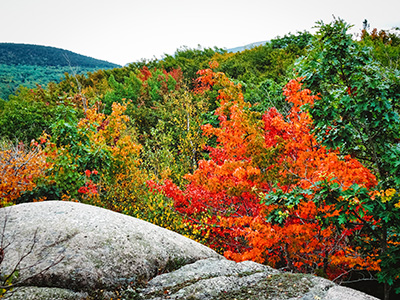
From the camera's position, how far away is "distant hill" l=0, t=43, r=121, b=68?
87062 millimetres

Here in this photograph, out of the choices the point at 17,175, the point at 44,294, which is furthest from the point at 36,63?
the point at 44,294

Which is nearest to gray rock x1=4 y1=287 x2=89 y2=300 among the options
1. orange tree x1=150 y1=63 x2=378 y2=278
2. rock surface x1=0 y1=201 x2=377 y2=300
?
rock surface x1=0 y1=201 x2=377 y2=300

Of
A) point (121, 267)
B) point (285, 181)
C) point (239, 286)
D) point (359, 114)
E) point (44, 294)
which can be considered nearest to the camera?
point (44, 294)

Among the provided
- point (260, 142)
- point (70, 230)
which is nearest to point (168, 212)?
point (260, 142)

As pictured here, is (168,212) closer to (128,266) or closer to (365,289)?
(128,266)

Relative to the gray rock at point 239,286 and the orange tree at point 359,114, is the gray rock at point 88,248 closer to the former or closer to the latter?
the gray rock at point 239,286

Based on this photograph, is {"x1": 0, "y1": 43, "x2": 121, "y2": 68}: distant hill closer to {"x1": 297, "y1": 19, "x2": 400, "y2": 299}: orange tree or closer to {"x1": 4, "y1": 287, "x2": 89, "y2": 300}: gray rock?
{"x1": 297, "y1": 19, "x2": 400, "y2": 299}: orange tree

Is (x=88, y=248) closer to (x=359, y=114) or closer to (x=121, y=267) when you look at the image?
(x=121, y=267)

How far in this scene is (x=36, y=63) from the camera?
8669 centimetres

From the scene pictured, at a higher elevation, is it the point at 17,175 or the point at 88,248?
the point at 17,175

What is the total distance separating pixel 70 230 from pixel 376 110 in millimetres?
5620

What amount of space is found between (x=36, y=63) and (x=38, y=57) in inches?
158

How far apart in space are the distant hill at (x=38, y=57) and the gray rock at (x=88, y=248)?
294ft

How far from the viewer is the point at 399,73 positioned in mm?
5590
